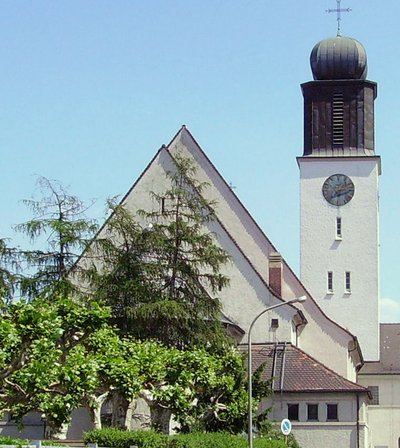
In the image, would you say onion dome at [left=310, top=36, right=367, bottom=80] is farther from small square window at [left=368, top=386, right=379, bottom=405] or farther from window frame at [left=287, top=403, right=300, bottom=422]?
window frame at [left=287, top=403, right=300, bottom=422]

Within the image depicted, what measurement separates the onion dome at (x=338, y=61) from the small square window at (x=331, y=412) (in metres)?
23.6

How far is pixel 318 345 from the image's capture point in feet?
204

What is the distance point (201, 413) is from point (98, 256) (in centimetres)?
1059

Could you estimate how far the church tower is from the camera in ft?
229

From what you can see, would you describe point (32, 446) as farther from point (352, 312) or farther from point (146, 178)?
point (352, 312)

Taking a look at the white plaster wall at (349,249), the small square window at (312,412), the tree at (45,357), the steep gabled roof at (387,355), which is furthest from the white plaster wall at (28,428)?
the steep gabled roof at (387,355)

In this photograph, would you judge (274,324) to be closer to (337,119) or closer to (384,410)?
(337,119)

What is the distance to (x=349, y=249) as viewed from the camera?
6994cm

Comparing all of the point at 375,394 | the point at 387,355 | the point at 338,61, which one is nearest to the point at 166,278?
the point at 338,61

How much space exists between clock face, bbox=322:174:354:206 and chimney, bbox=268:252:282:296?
12943 mm

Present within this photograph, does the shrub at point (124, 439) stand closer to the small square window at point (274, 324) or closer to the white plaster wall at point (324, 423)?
the white plaster wall at point (324, 423)

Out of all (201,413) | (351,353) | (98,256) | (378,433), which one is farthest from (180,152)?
(378,433)

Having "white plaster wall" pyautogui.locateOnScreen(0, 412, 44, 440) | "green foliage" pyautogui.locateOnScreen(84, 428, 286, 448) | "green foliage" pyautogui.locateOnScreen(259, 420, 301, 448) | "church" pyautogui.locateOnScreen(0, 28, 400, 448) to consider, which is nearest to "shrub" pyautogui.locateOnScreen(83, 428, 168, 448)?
"green foliage" pyautogui.locateOnScreen(84, 428, 286, 448)

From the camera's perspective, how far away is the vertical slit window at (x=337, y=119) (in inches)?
2731
